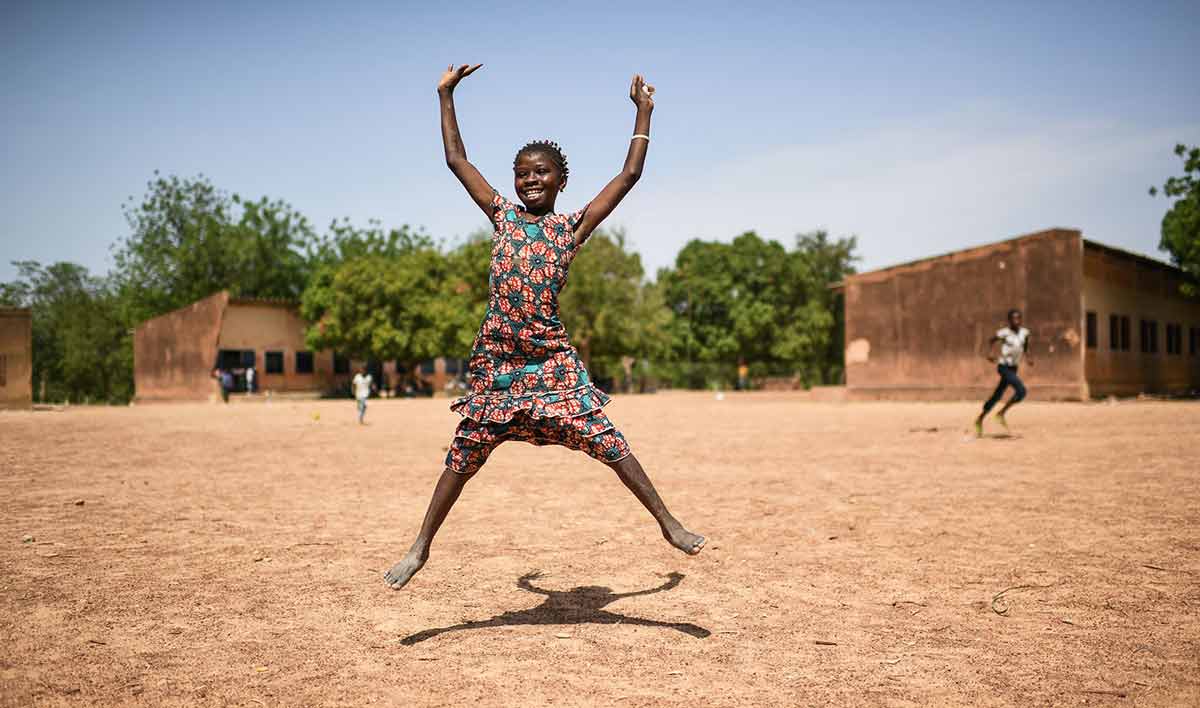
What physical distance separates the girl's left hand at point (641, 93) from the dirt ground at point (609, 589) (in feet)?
7.98

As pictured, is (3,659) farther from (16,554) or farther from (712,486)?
(712,486)

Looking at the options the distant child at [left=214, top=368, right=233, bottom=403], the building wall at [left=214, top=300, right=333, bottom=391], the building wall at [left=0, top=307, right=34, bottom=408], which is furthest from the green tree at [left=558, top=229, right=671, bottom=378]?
the building wall at [left=0, top=307, right=34, bottom=408]

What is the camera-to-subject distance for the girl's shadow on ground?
13.0 feet

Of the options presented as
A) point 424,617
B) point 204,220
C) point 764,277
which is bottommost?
point 424,617

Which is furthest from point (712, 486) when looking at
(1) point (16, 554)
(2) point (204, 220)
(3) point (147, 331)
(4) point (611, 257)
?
(2) point (204, 220)

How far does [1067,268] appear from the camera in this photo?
2658 centimetres

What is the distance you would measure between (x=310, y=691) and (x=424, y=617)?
1.05 metres

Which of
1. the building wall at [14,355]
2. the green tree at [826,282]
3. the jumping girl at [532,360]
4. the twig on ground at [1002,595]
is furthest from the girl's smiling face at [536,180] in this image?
the green tree at [826,282]

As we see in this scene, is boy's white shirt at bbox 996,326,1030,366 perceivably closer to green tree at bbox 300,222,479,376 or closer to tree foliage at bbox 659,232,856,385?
green tree at bbox 300,222,479,376

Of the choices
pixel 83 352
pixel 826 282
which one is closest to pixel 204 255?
pixel 83 352

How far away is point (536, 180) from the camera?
402 cm

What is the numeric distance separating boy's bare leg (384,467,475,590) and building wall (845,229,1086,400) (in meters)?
26.6

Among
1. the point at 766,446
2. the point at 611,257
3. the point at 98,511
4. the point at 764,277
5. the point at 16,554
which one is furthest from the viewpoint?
the point at 764,277

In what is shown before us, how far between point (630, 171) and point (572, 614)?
2.11m
